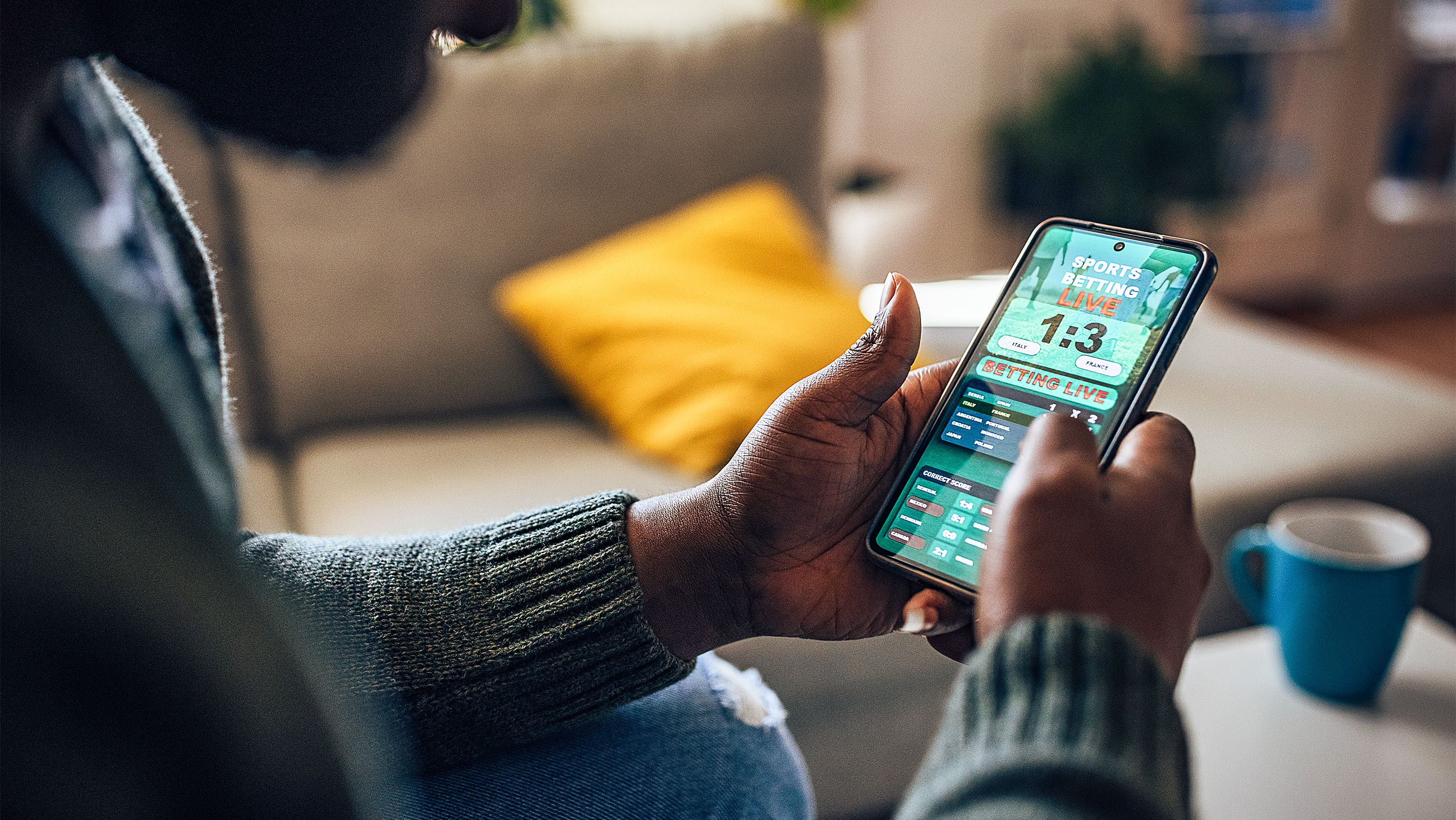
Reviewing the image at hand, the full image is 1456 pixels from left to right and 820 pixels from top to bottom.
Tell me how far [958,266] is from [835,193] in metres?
0.81

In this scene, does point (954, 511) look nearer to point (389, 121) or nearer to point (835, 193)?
point (389, 121)

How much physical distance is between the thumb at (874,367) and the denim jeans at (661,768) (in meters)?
0.19

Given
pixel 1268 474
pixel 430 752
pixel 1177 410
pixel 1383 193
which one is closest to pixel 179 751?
pixel 430 752

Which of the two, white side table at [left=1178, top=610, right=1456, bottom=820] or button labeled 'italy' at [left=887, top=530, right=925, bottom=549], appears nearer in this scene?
button labeled 'italy' at [left=887, top=530, right=925, bottom=549]

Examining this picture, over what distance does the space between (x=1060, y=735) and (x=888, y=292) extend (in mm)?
180

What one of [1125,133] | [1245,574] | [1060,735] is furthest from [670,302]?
[1125,133]

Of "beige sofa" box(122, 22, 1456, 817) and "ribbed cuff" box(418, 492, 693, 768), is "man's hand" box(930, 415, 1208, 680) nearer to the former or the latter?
"ribbed cuff" box(418, 492, 693, 768)

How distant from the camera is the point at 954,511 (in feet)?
1.37

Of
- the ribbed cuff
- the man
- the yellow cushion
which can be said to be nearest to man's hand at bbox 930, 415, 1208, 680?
the man

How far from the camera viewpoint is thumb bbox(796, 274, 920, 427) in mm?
412

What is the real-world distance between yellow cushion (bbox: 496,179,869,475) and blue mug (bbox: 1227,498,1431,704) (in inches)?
16.2

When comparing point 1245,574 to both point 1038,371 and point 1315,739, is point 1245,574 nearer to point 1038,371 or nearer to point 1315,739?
point 1315,739

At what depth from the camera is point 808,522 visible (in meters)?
0.46

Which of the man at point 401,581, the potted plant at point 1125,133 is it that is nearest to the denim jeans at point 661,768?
the man at point 401,581
